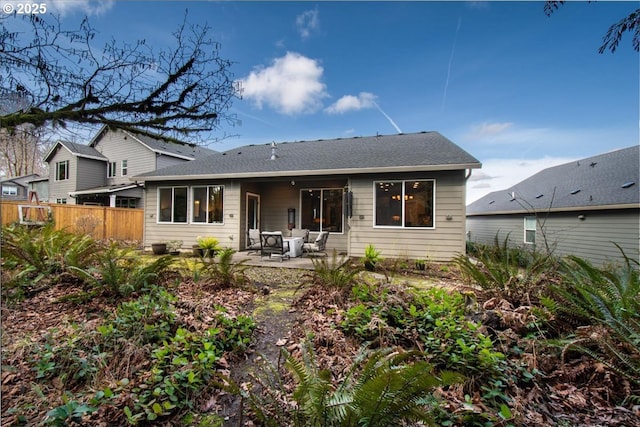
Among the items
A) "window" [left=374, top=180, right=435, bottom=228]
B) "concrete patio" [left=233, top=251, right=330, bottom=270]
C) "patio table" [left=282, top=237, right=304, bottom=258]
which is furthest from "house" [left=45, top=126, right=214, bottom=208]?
"window" [left=374, top=180, right=435, bottom=228]

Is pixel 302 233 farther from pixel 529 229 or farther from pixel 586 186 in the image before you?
pixel 586 186

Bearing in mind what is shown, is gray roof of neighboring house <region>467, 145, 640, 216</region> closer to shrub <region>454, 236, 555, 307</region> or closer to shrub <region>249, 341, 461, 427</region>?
shrub <region>454, 236, 555, 307</region>

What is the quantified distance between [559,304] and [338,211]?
7946 millimetres

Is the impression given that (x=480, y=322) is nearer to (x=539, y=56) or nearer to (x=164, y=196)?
(x=539, y=56)

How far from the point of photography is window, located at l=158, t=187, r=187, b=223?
1026 centimetres

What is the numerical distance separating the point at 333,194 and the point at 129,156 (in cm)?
1490

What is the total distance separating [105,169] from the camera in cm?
1884

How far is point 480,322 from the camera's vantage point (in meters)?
3.10

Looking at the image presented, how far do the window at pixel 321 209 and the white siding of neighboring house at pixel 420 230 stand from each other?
197 cm

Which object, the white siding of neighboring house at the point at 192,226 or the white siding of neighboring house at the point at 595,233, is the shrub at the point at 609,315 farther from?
the white siding of neighboring house at the point at 192,226

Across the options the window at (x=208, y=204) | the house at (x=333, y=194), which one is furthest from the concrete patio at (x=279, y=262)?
the window at (x=208, y=204)

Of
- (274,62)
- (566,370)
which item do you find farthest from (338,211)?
(566,370)

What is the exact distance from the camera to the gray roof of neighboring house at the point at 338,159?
8.21 m

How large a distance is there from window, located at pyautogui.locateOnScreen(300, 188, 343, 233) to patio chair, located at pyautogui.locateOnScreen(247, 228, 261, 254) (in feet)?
6.87
